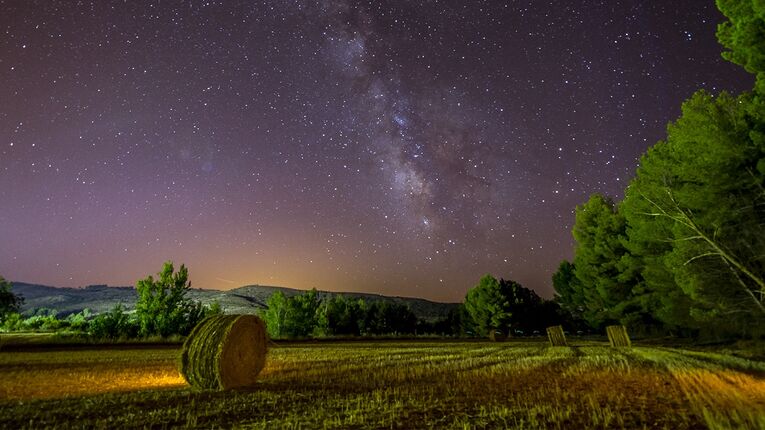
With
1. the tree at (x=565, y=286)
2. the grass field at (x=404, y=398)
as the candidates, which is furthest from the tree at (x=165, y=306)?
the tree at (x=565, y=286)

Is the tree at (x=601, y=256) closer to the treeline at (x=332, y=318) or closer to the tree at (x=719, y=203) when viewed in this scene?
the tree at (x=719, y=203)

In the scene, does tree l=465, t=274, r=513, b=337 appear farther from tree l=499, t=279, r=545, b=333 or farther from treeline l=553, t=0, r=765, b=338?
treeline l=553, t=0, r=765, b=338

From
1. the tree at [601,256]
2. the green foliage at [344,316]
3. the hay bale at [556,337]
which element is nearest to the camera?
the hay bale at [556,337]

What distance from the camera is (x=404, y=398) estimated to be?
945cm

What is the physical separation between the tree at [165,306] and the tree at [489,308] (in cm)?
4155

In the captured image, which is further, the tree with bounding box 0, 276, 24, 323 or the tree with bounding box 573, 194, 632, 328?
the tree with bounding box 0, 276, 24, 323

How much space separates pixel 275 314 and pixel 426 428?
196ft

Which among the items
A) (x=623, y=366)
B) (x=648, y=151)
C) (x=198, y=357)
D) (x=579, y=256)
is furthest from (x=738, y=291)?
(x=579, y=256)

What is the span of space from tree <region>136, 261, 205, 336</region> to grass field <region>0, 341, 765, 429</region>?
24837 millimetres

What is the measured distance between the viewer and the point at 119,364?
17.0 meters

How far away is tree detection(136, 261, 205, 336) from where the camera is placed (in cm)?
3909

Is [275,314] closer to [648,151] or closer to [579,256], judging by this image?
[579,256]

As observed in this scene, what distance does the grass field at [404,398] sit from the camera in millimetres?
7156

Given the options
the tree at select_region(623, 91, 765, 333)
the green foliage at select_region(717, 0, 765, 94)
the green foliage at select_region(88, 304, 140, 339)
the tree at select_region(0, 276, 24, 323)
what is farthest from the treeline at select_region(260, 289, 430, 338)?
the green foliage at select_region(717, 0, 765, 94)
